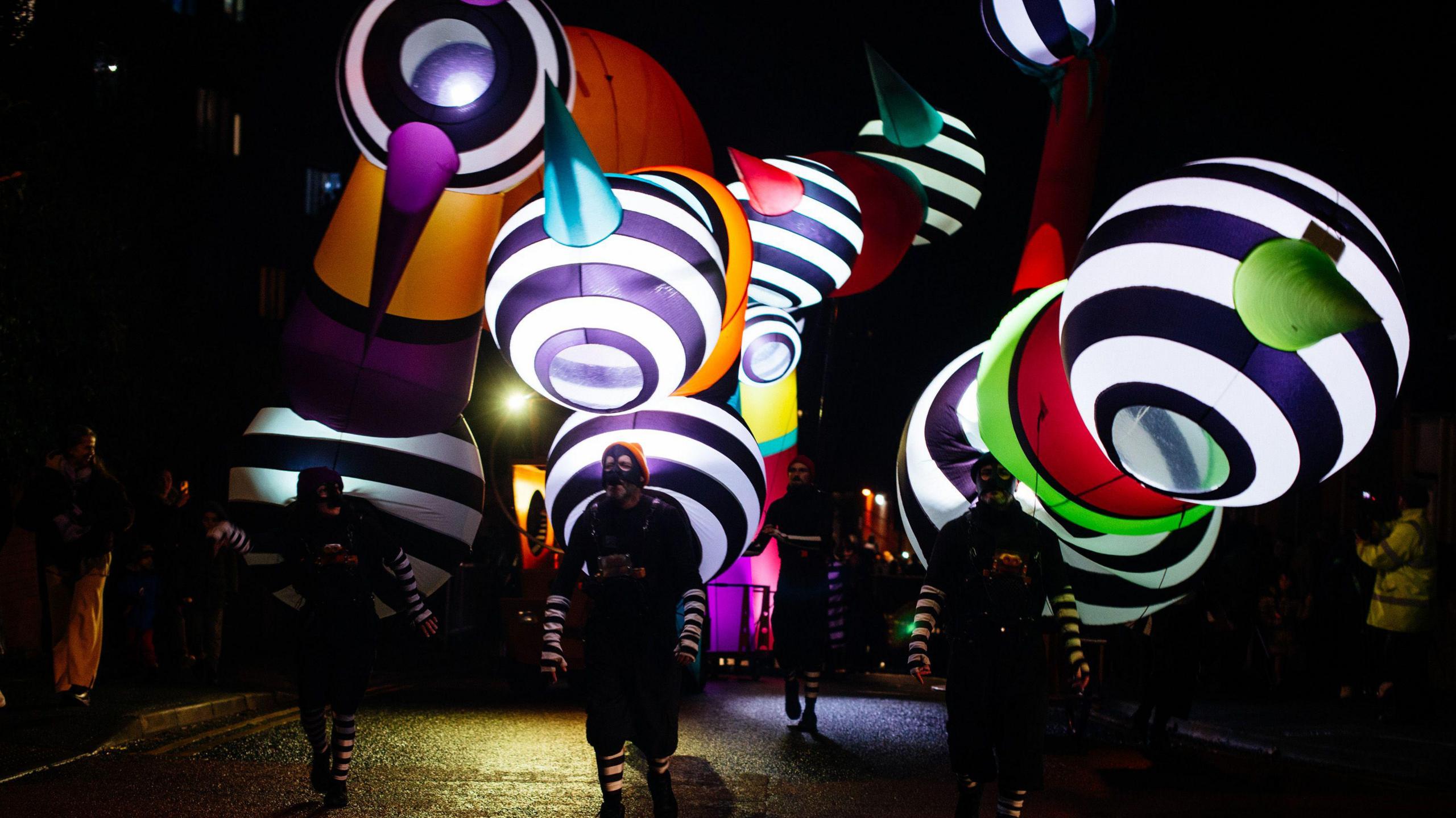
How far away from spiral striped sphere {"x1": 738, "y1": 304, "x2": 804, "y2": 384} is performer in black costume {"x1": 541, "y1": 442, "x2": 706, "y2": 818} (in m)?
4.03

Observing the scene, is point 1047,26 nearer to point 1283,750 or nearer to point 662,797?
point 1283,750

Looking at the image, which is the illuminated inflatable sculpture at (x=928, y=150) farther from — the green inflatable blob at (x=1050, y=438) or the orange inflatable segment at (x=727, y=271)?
the green inflatable blob at (x=1050, y=438)

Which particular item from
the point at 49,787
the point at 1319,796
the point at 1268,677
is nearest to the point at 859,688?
the point at 1268,677

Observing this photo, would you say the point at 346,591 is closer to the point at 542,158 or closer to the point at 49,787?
the point at 49,787

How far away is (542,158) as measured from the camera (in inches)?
321

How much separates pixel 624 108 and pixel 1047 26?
3009 millimetres

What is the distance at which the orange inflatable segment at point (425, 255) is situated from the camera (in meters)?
8.18

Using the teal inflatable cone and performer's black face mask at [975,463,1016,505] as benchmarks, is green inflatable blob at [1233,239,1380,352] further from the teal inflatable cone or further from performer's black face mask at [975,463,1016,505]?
the teal inflatable cone

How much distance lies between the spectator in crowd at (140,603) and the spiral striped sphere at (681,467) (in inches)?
202

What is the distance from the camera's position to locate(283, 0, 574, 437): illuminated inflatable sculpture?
25.6 ft

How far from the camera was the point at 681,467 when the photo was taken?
895 cm

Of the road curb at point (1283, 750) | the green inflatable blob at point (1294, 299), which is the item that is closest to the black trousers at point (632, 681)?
the green inflatable blob at point (1294, 299)

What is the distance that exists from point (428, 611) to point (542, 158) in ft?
8.94

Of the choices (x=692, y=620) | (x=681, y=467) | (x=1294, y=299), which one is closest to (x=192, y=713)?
(x=681, y=467)
